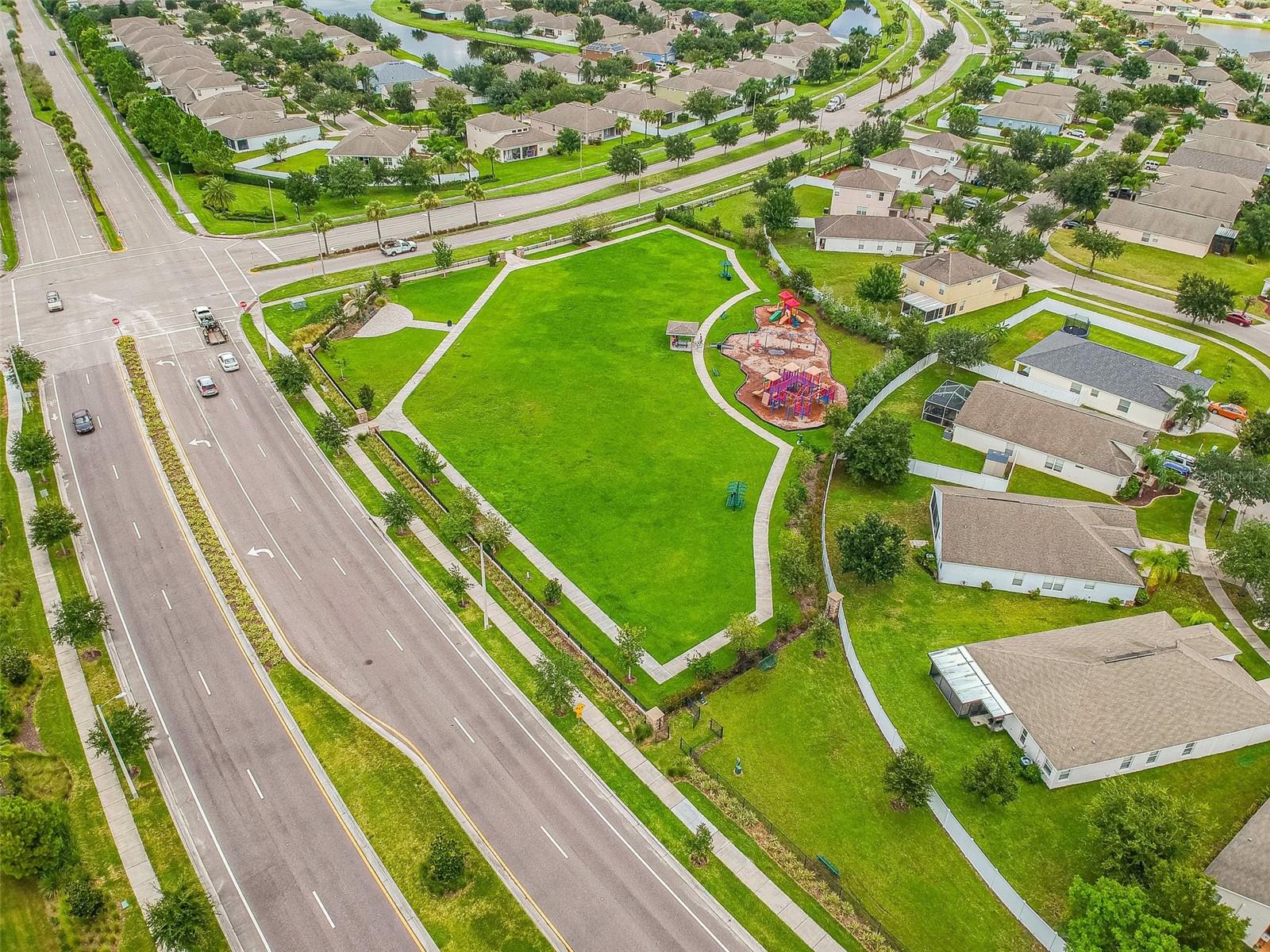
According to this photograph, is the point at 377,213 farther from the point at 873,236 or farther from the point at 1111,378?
the point at 1111,378

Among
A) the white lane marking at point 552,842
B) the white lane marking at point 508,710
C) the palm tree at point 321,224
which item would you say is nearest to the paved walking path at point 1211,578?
the white lane marking at point 508,710

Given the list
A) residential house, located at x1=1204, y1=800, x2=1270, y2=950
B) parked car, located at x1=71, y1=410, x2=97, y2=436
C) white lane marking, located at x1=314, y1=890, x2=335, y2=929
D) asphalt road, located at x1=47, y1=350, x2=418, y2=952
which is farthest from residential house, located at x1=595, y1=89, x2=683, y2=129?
white lane marking, located at x1=314, y1=890, x2=335, y2=929

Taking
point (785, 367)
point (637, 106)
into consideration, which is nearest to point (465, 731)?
point (785, 367)

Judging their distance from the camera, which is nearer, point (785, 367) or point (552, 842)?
point (552, 842)

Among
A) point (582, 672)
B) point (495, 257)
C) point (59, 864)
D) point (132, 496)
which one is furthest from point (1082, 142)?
point (59, 864)

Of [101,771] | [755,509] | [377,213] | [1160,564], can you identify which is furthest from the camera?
[377,213]

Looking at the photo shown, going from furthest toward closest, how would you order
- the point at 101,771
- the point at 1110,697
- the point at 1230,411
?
the point at 1230,411
the point at 1110,697
the point at 101,771

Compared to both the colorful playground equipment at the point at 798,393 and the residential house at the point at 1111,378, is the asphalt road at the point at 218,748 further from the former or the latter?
the residential house at the point at 1111,378
